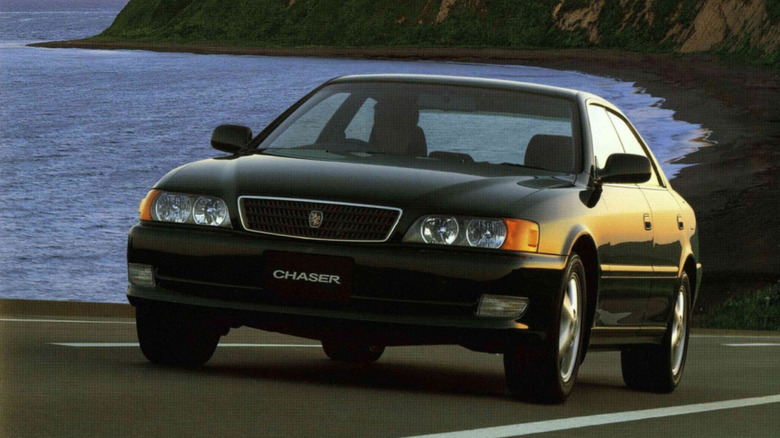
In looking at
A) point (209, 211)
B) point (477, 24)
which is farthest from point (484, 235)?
point (477, 24)

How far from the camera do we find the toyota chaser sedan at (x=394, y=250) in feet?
25.1

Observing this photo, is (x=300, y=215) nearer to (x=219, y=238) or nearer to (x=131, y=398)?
(x=219, y=238)

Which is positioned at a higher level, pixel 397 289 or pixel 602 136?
pixel 602 136

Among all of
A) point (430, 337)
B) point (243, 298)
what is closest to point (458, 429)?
point (430, 337)

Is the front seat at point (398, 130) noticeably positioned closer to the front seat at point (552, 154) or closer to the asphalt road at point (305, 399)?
the front seat at point (552, 154)

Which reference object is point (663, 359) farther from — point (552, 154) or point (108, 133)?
point (108, 133)

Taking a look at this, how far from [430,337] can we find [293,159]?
1.28 m

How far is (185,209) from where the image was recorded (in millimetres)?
8031

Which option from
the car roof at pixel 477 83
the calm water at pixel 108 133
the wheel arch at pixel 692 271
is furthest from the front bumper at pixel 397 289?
the calm water at pixel 108 133

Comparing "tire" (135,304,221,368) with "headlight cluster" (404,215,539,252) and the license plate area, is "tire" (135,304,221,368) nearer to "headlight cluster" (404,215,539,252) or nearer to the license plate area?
the license plate area

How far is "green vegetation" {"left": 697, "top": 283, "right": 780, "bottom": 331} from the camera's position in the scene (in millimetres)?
41500

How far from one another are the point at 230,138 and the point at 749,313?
35.9 metres

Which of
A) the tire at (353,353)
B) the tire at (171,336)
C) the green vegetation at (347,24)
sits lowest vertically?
the green vegetation at (347,24)

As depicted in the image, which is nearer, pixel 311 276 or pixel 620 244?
pixel 311 276
